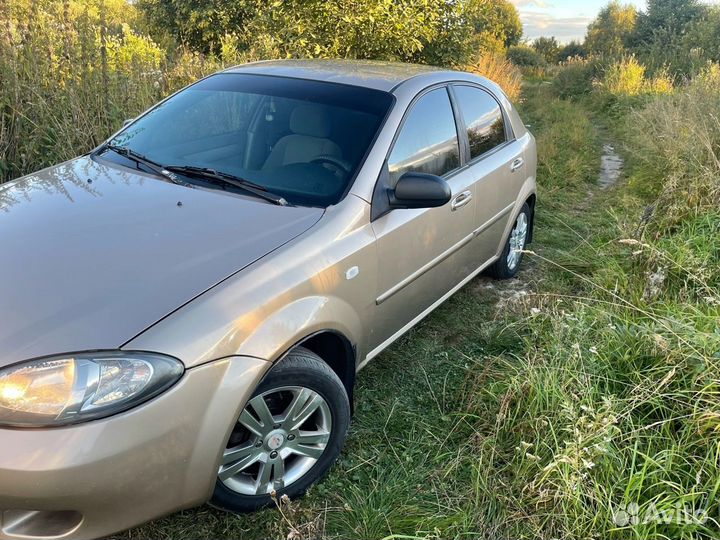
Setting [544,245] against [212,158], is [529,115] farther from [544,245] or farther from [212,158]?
[212,158]

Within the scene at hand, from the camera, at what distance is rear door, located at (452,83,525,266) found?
11.8 ft

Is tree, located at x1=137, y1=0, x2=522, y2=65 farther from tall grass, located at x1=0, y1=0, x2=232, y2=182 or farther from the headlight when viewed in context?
the headlight

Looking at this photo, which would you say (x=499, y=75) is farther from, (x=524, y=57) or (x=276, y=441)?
(x=524, y=57)

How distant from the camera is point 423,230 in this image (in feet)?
9.79

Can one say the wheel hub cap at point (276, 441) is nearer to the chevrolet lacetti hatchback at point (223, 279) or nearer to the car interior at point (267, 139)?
the chevrolet lacetti hatchback at point (223, 279)

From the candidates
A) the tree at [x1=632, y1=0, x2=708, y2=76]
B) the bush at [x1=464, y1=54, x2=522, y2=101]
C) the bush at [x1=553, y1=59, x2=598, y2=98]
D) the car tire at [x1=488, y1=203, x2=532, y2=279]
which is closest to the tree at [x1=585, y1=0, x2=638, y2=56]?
the tree at [x1=632, y1=0, x2=708, y2=76]

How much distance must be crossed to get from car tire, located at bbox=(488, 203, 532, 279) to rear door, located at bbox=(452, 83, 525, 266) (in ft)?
0.80

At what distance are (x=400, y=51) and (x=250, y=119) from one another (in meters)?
5.66

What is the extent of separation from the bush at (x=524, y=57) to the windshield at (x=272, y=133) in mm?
32519

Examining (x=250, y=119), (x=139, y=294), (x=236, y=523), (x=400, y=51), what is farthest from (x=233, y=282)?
(x=400, y=51)

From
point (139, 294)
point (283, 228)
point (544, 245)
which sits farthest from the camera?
point (544, 245)

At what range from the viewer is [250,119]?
3072mm

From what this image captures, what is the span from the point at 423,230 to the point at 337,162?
59cm

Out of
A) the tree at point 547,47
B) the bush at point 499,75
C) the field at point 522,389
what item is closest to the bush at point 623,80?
the bush at point 499,75
